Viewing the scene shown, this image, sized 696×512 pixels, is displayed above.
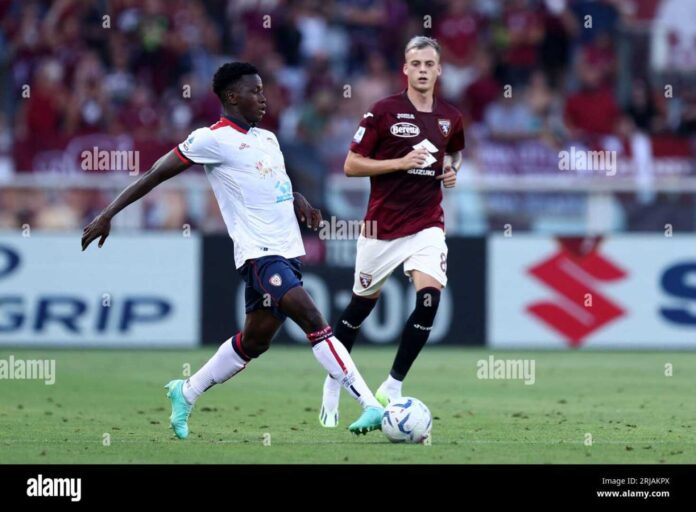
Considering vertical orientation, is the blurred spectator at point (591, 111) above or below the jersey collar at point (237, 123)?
above


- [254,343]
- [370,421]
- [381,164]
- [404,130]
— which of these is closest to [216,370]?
[254,343]

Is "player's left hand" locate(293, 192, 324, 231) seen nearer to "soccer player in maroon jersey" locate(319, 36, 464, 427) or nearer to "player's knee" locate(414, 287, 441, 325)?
"soccer player in maroon jersey" locate(319, 36, 464, 427)

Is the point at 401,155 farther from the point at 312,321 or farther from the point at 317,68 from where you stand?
the point at 317,68

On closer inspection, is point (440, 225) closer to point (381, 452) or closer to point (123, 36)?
point (381, 452)

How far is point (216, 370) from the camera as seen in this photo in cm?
962

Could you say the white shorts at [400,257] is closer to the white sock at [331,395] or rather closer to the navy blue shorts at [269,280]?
the white sock at [331,395]

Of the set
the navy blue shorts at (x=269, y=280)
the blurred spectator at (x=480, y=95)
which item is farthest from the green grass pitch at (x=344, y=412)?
the blurred spectator at (x=480, y=95)

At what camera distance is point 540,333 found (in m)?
17.3

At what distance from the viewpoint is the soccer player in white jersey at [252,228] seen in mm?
9195

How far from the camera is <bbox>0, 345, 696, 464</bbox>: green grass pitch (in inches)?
339

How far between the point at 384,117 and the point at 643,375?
5.13 meters

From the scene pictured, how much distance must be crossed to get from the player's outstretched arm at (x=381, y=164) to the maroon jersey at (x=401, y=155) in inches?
3.5

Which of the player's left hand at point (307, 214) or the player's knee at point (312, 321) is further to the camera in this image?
the player's left hand at point (307, 214)

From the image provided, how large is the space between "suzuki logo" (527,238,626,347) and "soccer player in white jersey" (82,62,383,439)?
7.97 metres
